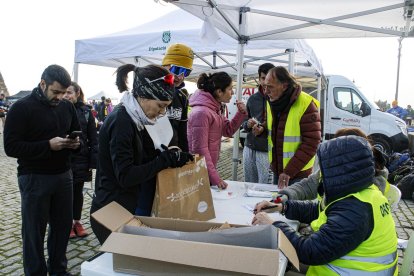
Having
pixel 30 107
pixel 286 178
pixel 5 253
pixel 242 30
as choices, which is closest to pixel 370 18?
pixel 242 30

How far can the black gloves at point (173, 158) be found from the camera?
153 centimetres

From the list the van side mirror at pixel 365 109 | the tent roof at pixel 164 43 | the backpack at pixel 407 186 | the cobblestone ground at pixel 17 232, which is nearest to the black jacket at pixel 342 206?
the cobblestone ground at pixel 17 232

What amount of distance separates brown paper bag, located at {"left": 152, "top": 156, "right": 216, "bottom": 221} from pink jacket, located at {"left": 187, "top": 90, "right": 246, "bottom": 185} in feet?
2.34

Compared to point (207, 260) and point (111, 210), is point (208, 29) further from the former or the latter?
point (207, 260)

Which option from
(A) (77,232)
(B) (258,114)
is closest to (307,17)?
(B) (258,114)

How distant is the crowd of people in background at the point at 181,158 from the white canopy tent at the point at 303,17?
2.09 ft

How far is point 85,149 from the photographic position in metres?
3.45

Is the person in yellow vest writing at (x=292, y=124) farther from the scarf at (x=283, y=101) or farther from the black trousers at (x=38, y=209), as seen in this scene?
the black trousers at (x=38, y=209)

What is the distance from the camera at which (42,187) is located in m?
2.33

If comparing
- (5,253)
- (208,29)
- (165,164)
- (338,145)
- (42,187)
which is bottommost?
(5,253)

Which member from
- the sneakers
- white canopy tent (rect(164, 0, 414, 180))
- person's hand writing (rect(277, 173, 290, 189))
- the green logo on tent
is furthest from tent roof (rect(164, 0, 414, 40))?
the sneakers

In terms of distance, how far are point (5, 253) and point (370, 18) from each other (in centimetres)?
439

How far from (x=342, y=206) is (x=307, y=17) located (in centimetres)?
288

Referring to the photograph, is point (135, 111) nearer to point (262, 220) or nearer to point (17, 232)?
point (262, 220)
